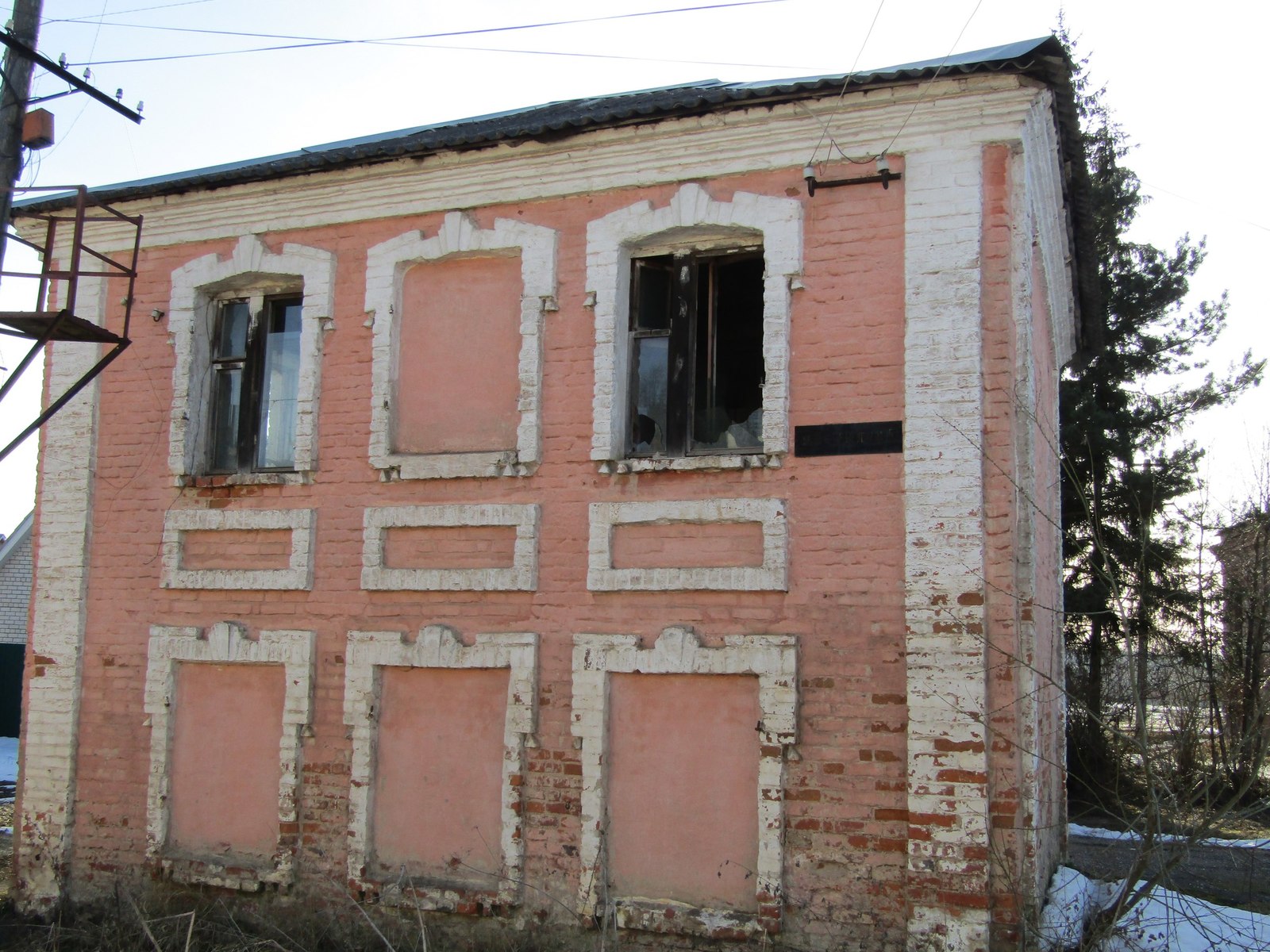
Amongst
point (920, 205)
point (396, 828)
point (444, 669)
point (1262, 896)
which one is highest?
point (920, 205)

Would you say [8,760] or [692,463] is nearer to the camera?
[692,463]

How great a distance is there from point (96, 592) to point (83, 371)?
178 cm

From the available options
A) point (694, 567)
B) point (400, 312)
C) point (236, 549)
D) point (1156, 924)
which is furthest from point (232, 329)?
point (1156, 924)

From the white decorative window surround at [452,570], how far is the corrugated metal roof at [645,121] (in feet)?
8.24

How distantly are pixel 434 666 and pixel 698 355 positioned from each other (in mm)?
2726

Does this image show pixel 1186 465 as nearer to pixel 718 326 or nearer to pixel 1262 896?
pixel 1262 896

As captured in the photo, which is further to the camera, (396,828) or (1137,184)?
(1137,184)

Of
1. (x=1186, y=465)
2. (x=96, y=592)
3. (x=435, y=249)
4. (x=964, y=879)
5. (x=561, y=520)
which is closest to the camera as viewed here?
(x=964, y=879)

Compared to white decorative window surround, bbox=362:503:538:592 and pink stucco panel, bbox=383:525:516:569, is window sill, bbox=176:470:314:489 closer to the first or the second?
white decorative window surround, bbox=362:503:538:592

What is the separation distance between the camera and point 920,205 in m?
6.80

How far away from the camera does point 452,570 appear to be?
7617 mm

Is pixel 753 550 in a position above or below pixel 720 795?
above

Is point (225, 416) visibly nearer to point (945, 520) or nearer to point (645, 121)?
point (645, 121)

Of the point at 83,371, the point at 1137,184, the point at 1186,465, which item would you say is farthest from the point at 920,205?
the point at 1137,184
